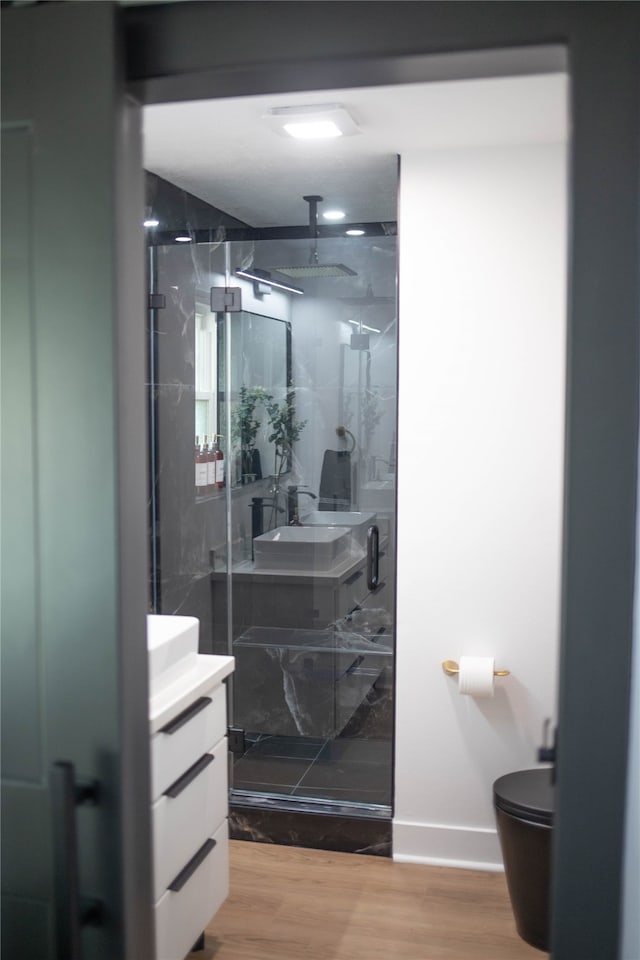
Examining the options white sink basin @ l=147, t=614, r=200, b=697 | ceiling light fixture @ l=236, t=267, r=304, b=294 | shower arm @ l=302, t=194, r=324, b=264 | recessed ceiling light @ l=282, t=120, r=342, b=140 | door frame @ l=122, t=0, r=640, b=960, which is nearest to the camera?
door frame @ l=122, t=0, r=640, b=960

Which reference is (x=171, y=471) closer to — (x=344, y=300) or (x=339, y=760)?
(x=344, y=300)

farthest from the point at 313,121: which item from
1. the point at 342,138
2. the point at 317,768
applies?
the point at 317,768

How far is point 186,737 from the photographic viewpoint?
224 cm

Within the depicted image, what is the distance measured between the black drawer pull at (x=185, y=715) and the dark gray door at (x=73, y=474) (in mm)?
744

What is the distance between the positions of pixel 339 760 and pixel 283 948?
83cm

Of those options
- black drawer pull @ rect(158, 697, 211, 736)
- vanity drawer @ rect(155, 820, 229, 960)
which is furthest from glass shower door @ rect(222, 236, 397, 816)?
black drawer pull @ rect(158, 697, 211, 736)

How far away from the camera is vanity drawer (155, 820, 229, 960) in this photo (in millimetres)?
2119

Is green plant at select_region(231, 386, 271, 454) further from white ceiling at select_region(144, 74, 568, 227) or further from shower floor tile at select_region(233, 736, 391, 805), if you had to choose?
shower floor tile at select_region(233, 736, 391, 805)

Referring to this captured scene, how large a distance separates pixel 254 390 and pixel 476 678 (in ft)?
4.10

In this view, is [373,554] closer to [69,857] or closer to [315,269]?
[315,269]

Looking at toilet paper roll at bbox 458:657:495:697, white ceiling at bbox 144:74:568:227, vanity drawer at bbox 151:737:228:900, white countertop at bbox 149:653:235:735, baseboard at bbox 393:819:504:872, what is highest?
white ceiling at bbox 144:74:568:227

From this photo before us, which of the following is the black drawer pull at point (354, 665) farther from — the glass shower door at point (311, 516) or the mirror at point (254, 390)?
the mirror at point (254, 390)

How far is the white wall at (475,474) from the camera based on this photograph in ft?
9.21

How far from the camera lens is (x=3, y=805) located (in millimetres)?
1377
